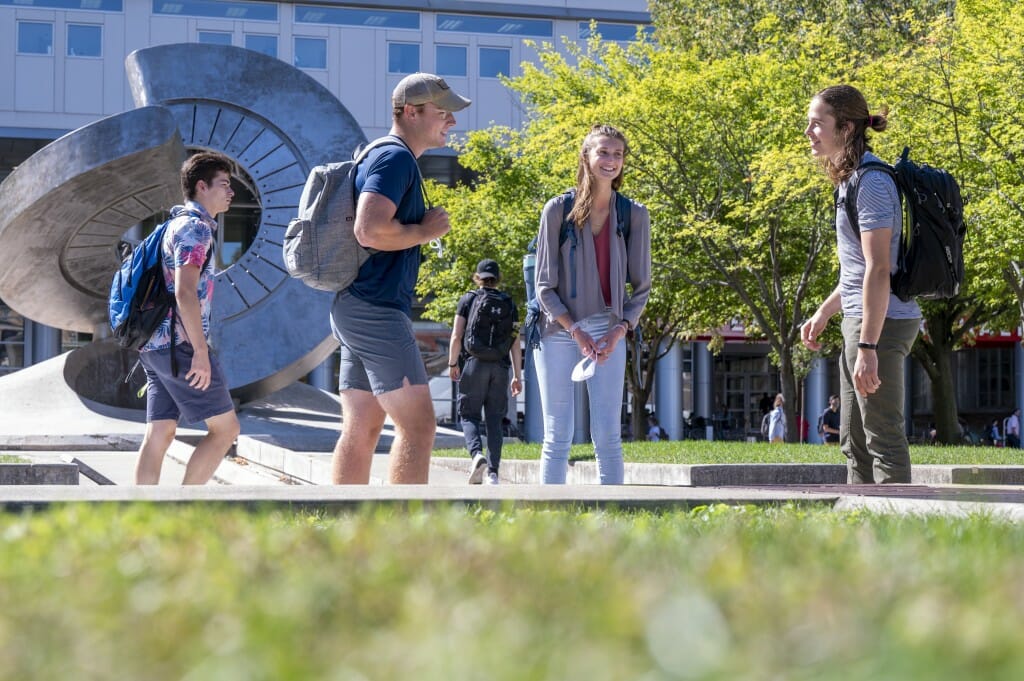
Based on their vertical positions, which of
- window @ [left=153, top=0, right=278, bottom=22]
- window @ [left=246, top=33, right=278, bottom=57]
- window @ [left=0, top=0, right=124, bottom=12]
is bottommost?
window @ [left=246, top=33, right=278, bottom=57]

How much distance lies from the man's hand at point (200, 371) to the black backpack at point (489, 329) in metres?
3.73

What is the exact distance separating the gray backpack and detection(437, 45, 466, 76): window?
37.8 m

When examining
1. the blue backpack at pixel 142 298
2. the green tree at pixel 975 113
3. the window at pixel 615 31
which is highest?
the window at pixel 615 31

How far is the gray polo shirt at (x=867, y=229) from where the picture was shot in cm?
603

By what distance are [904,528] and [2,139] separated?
131 ft

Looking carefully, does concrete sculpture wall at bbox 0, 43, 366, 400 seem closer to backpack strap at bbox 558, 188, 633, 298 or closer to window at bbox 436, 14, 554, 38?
backpack strap at bbox 558, 188, 633, 298

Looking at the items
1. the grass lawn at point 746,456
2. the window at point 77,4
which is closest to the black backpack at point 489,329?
the grass lawn at point 746,456

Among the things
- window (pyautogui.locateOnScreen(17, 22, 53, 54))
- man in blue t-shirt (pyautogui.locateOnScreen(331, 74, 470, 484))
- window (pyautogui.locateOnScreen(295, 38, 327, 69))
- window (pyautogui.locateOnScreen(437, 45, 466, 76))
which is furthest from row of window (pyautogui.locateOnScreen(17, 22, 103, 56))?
man in blue t-shirt (pyautogui.locateOnScreen(331, 74, 470, 484))

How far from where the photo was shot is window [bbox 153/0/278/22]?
40.5 metres

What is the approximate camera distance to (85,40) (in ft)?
130

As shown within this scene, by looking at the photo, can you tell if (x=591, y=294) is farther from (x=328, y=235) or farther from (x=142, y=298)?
(x=142, y=298)

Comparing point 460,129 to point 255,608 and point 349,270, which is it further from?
point 255,608

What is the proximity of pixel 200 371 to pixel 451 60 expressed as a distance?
3765 centimetres

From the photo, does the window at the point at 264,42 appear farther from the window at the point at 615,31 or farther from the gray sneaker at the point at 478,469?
the gray sneaker at the point at 478,469
